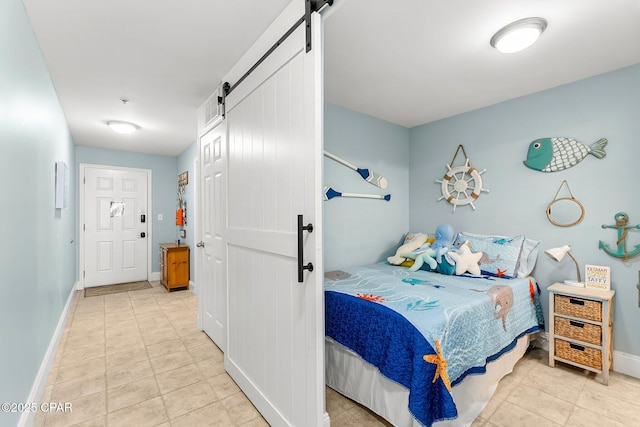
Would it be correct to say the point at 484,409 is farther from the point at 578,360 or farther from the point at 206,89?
the point at 206,89

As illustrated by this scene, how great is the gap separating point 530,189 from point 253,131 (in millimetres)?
2569

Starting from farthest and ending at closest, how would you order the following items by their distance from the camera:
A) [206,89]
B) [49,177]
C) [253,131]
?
[206,89]
[49,177]
[253,131]

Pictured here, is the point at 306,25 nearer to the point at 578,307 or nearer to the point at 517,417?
the point at 517,417

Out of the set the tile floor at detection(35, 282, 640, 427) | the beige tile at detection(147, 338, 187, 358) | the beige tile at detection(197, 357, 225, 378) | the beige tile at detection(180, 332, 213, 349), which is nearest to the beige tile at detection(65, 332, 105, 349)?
the tile floor at detection(35, 282, 640, 427)

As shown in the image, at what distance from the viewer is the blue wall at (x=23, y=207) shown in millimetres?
1348

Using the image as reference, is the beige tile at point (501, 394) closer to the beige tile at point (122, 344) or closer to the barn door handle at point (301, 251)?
the barn door handle at point (301, 251)

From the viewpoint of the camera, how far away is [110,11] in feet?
5.44

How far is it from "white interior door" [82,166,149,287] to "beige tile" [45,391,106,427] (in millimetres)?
3657

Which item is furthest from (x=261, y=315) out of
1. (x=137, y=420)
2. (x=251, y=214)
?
(x=137, y=420)

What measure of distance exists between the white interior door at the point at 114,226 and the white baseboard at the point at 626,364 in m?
6.26

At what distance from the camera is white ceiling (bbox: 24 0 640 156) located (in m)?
1.64

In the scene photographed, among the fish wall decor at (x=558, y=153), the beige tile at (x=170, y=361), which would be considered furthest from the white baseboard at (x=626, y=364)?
the beige tile at (x=170, y=361)

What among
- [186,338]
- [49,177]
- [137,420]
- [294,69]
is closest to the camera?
[294,69]

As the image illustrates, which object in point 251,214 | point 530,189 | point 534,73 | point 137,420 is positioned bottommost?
point 137,420
